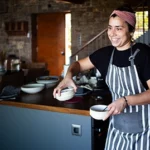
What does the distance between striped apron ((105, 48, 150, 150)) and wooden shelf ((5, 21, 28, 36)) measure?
276 inches

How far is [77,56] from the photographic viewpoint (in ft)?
24.4

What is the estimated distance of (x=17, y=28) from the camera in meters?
8.45

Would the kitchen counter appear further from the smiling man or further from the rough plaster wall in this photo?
the rough plaster wall

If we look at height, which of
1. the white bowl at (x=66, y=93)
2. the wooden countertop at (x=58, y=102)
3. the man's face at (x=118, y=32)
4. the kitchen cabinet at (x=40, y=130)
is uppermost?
the man's face at (x=118, y=32)

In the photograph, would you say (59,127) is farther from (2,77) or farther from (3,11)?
(3,11)

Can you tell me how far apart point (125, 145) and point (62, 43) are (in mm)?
6644

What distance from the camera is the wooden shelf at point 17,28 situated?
8.25 meters

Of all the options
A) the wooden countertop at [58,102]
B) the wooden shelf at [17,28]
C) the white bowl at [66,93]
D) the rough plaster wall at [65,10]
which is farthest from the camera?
the wooden shelf at [17,28]

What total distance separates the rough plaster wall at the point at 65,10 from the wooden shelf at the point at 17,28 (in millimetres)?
126

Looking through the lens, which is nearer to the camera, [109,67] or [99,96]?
[109,67]

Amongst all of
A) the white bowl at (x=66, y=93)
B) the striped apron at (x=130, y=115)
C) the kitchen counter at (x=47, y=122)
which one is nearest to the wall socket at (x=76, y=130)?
the kitchen counter at (x=47, y=122)

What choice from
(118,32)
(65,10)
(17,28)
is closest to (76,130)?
(118,32)

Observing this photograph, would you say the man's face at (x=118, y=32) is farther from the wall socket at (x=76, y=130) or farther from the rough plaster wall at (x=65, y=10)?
the rough plaster wall at (x=65, y=10)

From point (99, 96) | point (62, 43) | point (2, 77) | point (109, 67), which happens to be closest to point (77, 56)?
point (62, 43)
